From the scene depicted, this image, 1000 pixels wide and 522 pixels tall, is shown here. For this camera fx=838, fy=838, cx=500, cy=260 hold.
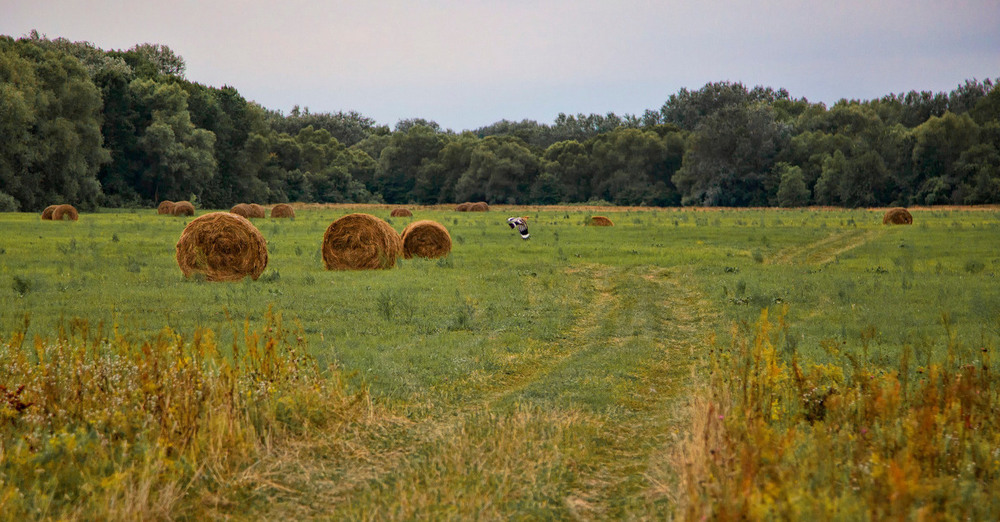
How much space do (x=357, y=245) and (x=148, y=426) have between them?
48.8 ft

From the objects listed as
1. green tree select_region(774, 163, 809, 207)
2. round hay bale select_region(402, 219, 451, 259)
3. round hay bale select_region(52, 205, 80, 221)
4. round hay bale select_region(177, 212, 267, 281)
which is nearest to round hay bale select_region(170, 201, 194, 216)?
round hay bale select_region(52, 205, 80, 221)

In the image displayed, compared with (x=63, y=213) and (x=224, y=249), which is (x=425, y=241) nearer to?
(x=224, y=249)

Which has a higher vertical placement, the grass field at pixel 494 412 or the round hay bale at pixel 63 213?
the round hay bale at pixel 63 213

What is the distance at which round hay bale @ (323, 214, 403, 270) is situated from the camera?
21797 mm

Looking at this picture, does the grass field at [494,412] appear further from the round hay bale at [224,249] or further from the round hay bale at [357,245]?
the round hay bale at [357,245]

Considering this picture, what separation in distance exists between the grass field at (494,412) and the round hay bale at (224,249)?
3.80m

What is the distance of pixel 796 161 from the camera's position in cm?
8481

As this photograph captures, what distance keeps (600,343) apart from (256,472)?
21.6ft

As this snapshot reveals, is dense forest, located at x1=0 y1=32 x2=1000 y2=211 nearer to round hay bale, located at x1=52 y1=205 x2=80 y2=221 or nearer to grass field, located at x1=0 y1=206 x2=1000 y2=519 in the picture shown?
round hay bale, located at x1=52 y1=205 x2=80 y2=221

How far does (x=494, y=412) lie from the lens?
851 centimetres

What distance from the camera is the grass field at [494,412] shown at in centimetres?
592

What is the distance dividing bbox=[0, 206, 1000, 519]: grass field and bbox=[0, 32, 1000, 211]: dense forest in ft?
169

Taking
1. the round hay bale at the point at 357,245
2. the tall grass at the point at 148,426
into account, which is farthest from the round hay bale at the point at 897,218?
the tall grass at the point at 148,426

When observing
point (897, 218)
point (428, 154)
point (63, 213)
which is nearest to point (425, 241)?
point (63, 213)
